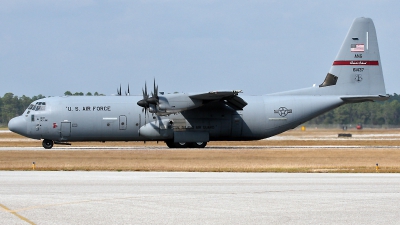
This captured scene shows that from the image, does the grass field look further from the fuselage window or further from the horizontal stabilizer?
the fuselage window

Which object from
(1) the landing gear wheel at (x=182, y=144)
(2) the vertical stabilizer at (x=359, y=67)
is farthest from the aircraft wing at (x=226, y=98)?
(2) the vertical stabilizer at (x=359, y=67)

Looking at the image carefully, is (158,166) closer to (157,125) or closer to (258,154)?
(258,154)

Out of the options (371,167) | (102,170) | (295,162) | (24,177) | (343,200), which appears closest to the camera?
(343,200)

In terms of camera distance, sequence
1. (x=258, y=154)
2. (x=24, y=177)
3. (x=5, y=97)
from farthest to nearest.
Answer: (x=5, y=97)
(x=258, y=154)
(x=24, y=177)

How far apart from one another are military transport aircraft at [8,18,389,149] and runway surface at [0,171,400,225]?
20959mm

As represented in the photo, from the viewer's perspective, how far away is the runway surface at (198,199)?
1239cm

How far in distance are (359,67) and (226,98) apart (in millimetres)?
10907

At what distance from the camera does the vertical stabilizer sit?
44812 millimetres

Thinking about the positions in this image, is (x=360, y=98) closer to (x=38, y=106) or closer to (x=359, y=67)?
(x=359, y=67)

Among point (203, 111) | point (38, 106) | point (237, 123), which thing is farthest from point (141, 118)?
point (38, 106)

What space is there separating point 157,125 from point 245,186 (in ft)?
81.3

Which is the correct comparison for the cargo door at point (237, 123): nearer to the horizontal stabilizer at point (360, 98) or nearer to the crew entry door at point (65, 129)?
the horizontal stabilizer at point (360, 98)

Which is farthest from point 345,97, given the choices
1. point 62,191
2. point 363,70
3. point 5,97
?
point 5,97

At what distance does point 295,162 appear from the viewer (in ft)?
104
